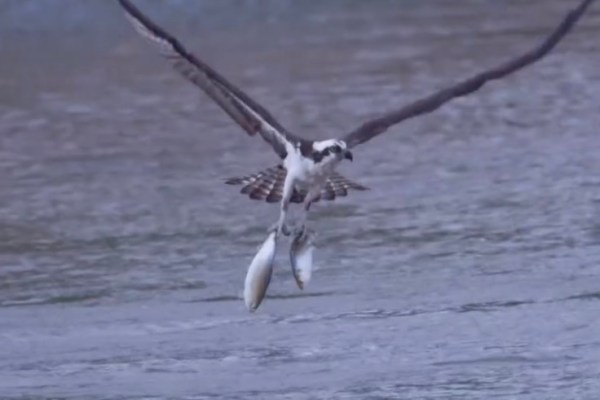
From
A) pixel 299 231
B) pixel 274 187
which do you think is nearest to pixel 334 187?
pixel 274 187

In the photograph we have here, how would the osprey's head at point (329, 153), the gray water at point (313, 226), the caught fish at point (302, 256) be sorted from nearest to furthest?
the caught fish at point (302, 256)
the osprey's head at point (329, 153)
the gray water at point (313, 226)

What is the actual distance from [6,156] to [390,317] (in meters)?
4.93

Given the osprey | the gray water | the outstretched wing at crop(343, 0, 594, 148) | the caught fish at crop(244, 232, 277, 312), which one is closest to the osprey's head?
the osprey

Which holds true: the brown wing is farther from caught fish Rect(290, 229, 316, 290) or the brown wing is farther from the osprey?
caught fish Rect(290, 229, 316, 290)

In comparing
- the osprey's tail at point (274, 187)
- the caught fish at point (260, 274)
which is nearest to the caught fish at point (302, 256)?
the caught fish at point (260, 274)

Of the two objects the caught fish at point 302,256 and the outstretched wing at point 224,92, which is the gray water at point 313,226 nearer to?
the caught fish at point 302,256

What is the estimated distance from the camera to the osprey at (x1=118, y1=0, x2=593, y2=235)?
830cm

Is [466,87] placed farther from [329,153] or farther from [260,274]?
[260,274]

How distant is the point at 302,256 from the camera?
A: 324 inches

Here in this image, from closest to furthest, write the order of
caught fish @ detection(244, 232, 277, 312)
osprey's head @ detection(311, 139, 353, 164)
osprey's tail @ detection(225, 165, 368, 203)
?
1. caught fish @ detection(244, 232, 277, 312)
2. osprey's head @ detection(311, 139, 353, 164)
3. osprey's tail @ detection(225, 165, 368, 203)

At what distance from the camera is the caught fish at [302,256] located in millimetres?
8180

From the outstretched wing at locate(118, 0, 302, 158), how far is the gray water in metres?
1.01

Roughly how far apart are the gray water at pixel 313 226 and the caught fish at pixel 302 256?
1.63 feet

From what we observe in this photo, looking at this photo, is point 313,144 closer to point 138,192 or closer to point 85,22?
point 138,192
